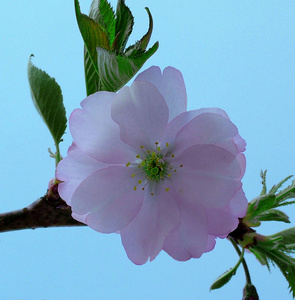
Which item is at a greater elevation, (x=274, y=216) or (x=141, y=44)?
(x=141, y=44)

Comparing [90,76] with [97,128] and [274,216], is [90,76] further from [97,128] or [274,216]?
[274,216]

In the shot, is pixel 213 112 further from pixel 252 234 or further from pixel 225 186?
pixel 252 234

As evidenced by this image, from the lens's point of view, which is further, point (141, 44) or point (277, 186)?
point (277, 186)

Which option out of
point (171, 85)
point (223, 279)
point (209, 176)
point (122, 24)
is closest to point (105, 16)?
point (122, 24)

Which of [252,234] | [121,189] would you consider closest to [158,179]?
[121,189]

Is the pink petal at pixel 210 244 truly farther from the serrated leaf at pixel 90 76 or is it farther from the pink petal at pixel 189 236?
the serrated leaf at pixel 90 76

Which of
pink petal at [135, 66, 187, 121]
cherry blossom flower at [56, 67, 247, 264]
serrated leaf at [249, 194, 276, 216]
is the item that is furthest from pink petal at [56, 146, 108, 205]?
serrated leaf at [249, 194, 276, 216]
